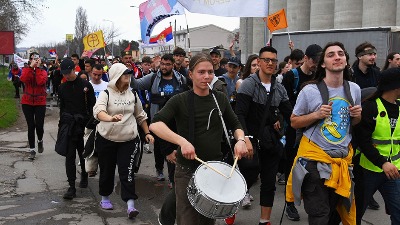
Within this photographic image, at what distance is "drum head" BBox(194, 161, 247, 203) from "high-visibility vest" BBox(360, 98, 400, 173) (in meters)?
1.42

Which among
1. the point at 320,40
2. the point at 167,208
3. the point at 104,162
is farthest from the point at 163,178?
the point at 320,40

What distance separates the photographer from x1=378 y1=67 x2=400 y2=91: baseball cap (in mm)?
4691

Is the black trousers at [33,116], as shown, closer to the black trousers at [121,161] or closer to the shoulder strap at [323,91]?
the black trousers at [121,161]

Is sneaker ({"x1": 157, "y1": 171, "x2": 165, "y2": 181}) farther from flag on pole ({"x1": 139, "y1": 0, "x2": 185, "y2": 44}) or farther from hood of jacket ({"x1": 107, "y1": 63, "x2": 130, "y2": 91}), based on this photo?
flag on pole ({"x1": 139, "y1": 0, "x2": 185, "y2": 44})

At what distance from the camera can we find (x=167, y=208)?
5.02 meters

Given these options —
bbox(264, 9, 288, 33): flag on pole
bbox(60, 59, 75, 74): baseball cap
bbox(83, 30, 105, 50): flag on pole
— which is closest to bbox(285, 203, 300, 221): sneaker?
bbox(60, 59, 75, 74): baseball cap

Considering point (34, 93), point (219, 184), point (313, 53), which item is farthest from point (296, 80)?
point (34, 93)

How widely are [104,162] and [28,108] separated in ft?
13.7

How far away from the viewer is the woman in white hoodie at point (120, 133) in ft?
21.2

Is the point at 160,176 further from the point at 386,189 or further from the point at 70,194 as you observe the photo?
the point at 386,189

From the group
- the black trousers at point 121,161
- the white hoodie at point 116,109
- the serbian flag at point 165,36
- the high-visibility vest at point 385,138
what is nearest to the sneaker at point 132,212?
the black trousers at point 121,161

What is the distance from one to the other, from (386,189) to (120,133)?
3.21 meters

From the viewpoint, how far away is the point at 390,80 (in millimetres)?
4707

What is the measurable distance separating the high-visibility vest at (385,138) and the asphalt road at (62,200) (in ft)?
6.40
